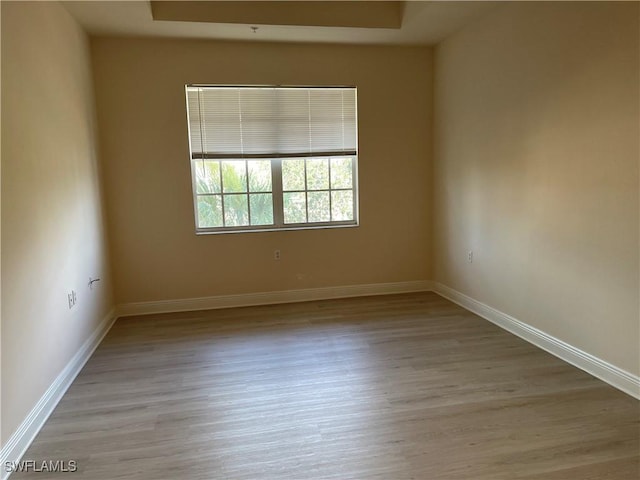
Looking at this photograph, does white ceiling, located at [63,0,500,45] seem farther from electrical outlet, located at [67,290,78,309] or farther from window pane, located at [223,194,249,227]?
electrical outlet, located at [67,290,78,309]

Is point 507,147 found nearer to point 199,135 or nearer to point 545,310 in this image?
point 545,310

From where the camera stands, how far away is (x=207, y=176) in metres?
4.08

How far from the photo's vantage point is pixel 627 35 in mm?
2244

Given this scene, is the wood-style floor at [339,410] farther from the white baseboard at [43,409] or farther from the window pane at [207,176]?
the window pane at [207,176]

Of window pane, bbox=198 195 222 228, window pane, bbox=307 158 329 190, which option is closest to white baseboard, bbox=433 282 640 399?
window pane, bbox=307 158 329 190

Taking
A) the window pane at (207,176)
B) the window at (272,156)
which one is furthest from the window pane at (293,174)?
the window pane at (207,176)

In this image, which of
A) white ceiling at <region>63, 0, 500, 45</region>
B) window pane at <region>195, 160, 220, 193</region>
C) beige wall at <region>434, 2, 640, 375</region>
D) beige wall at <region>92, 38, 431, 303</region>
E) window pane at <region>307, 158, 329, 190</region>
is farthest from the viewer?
window pane at <region>307, 158, 329, 190</region>

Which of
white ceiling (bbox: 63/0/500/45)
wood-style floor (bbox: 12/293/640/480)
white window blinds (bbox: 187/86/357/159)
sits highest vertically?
white ceiling (bbox: 63/0/500/45)

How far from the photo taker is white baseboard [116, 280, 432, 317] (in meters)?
4.04

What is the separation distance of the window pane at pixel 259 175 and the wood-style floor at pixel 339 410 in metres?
1.46

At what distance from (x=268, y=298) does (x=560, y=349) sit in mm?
2577

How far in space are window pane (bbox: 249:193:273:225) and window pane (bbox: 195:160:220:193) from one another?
36cm

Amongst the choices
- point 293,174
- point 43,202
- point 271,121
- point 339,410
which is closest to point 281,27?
point 271,121

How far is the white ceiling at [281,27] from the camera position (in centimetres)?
312
